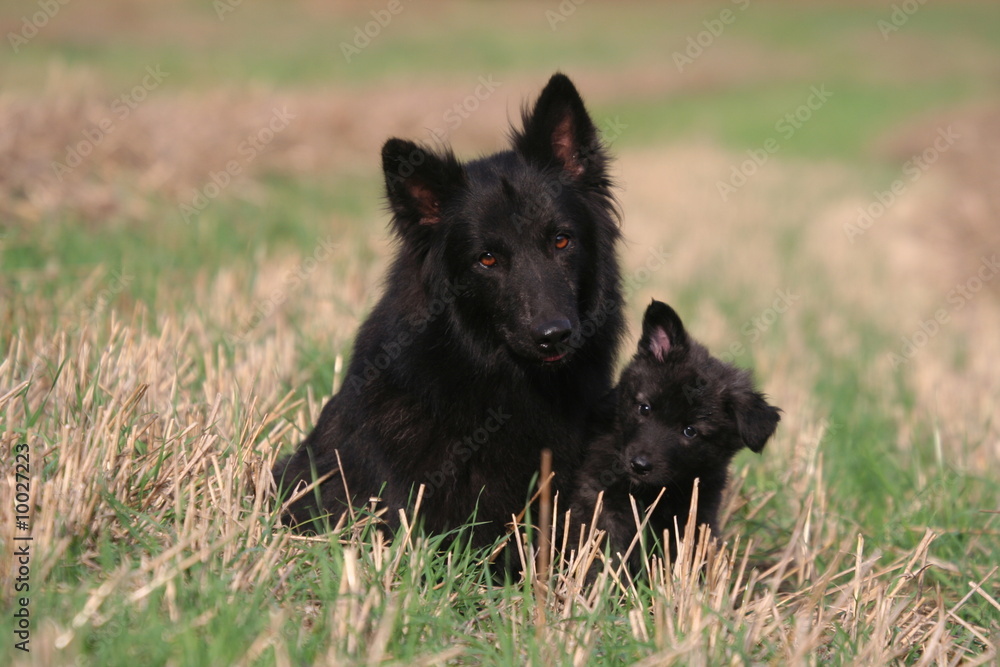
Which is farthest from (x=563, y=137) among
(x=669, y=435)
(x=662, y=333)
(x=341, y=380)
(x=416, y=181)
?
(x=341, y=380)

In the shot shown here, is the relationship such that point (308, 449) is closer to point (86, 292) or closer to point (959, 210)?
point (86, 292)

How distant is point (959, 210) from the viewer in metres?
12.2

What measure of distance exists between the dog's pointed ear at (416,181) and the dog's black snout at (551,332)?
0.74 meters

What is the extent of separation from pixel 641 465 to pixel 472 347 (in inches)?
33.9

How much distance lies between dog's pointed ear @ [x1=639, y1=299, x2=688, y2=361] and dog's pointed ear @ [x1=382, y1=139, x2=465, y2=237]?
1.04m

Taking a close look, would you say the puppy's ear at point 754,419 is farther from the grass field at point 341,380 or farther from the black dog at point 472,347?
→ the black dog at point 472,347

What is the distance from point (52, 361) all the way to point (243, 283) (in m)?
3.15

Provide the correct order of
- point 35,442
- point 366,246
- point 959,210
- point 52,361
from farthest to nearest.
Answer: point 959,210, point 366,246, point 52,361, point 35,442

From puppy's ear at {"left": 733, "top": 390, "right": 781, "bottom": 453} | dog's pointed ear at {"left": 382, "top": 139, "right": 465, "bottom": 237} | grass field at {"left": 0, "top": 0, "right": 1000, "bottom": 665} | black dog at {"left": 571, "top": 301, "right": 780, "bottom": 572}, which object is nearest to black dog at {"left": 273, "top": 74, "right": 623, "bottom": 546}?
dog's pointed ear at {"left": 382, "top": 139, "right": 465, "bottom": 237}

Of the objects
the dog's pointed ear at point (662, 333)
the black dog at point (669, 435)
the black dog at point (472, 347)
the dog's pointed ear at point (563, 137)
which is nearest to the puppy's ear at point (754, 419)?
the black dog at point (669, 435)

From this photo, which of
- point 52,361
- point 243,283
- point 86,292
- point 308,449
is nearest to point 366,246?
point 243,283

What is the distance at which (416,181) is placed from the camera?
3.95m

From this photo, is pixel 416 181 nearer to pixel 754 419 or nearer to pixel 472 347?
pixel 472 347

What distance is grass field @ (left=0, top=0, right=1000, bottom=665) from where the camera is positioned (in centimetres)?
304
